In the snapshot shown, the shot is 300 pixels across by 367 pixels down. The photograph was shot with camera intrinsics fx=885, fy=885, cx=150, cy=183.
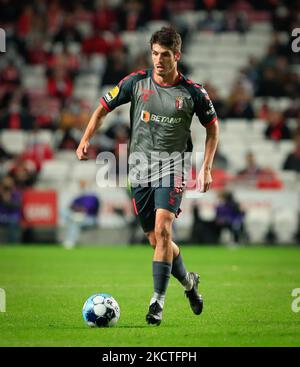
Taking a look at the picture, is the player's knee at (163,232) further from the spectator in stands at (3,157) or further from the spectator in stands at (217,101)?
the spectator in stands at (217,101)

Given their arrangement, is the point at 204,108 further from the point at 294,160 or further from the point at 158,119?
the point at 294,160

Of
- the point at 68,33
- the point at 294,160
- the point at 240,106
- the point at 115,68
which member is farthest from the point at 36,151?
the point at 294,160

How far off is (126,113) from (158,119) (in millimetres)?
17380

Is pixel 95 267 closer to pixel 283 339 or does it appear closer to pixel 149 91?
pixel 149 91

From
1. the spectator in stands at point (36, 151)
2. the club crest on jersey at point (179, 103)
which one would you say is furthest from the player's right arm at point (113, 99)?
the spectator in stands at point (36, 151)

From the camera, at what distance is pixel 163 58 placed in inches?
329

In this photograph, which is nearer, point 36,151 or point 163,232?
point 163,232

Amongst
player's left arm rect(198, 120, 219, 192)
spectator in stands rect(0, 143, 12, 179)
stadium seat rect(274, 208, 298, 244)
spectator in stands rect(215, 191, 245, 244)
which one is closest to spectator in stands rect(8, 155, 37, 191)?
spectator in stands rect(0, 143, 12, 179)

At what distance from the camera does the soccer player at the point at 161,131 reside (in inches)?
330

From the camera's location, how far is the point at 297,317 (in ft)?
28.6

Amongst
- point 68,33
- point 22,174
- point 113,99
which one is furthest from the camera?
point 68,33
